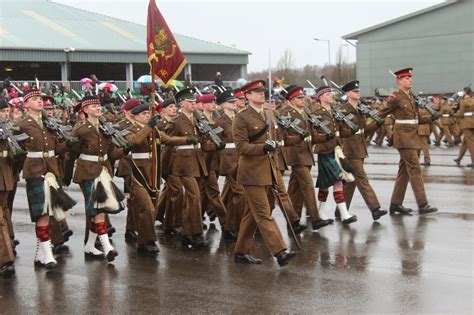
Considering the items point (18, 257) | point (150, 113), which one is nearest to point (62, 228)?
point (18, 257)

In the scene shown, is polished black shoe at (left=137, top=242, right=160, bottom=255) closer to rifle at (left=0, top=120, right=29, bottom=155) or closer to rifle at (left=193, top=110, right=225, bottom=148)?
rifle at (left=193, top=110, right=225, bottom=148)

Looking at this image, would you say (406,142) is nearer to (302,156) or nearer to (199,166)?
(302,156)

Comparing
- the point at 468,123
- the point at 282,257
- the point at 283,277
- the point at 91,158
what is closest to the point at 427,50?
the point at 468,123

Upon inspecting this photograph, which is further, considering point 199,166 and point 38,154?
point 199,166

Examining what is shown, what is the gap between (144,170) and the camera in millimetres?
10016

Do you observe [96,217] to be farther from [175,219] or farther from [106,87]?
[106,87]

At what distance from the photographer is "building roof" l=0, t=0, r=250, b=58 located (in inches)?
1614

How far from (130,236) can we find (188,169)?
1.21m

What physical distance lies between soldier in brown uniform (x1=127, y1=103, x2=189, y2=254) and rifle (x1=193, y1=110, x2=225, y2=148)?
0.57 meters

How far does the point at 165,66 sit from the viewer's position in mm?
10750

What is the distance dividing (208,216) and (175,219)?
1.28 meters

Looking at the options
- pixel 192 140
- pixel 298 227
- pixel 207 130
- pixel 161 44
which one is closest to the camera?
pixel 192 140

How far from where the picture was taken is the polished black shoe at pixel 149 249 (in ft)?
31.2

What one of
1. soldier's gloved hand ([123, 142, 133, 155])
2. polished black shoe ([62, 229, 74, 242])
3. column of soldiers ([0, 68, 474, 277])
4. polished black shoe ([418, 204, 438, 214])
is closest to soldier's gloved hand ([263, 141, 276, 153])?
column of soldiers ([0, 68, 474, 277])
